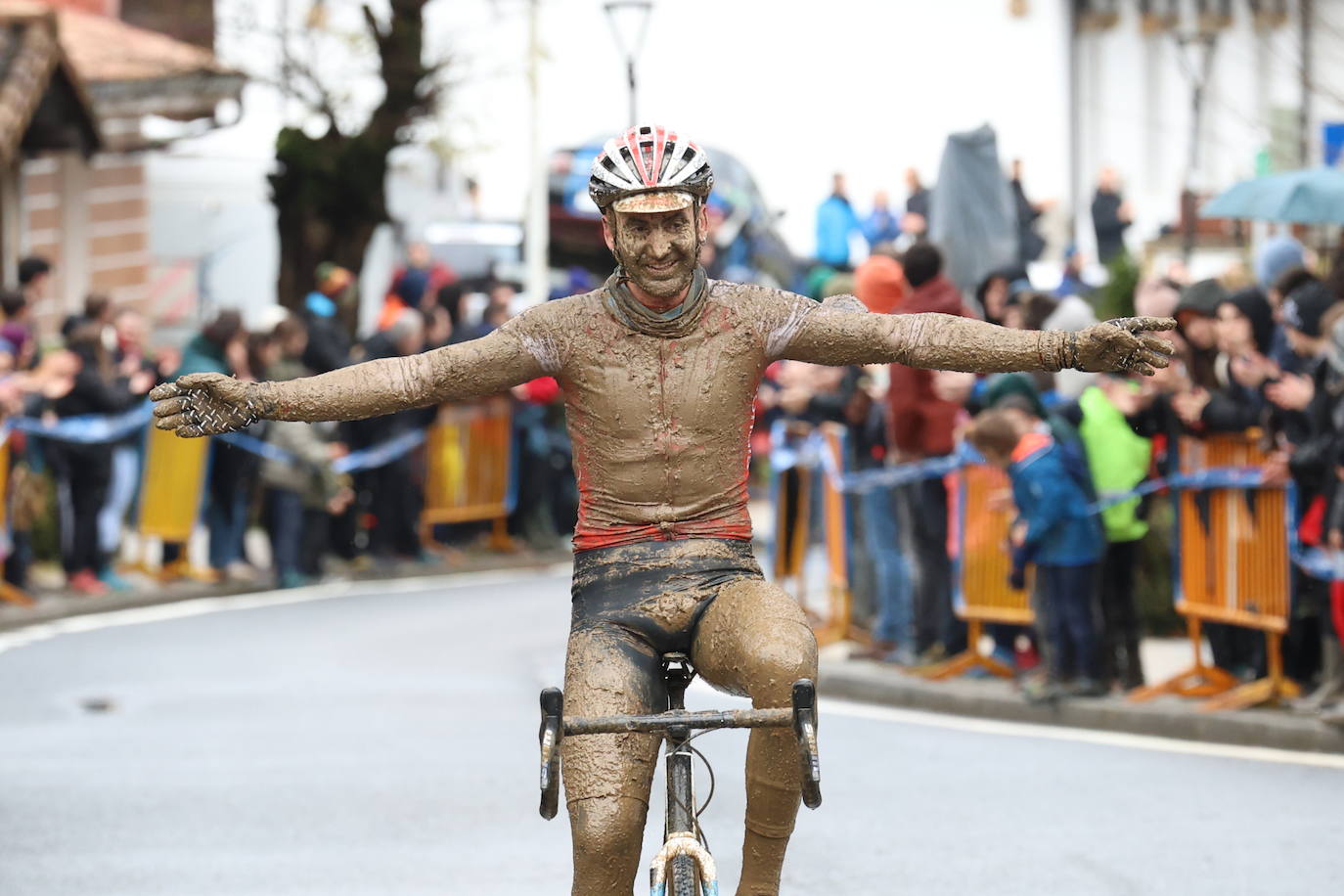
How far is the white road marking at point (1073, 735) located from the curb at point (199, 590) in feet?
19.1

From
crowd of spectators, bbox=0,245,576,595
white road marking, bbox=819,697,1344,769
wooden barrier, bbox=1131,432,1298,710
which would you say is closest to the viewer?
white road marking, bbox=819,697,1344,769

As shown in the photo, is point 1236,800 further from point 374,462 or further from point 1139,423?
point 374,462

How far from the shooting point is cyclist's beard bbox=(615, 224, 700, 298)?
685cm

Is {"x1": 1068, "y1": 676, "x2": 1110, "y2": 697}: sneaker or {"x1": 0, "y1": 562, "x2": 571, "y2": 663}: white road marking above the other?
{"x1": 1068, "y1": 676, "x2": 1110, "y2": 697}: sneaker

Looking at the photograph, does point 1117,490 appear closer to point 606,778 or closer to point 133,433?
point 606,778

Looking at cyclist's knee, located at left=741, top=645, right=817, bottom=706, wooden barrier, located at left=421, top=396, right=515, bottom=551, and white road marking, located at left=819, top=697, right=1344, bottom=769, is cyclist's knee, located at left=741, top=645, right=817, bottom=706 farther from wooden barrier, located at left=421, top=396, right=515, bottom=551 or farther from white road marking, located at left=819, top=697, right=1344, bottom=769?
wooden barrier, located at left=421, top=396, right=515, bottom=551

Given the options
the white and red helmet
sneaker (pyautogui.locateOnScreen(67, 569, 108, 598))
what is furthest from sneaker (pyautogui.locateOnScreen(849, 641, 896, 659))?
the white and red helmet

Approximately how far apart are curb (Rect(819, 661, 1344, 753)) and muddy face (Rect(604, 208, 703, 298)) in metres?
6.04

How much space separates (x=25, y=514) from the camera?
18141 millimetres

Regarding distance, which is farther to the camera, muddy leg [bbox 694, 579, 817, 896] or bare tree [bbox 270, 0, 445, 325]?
bare tree [bbox 270, 0, 445, 325]

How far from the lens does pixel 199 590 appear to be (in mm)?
19984

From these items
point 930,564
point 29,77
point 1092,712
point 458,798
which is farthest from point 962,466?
point 29,77

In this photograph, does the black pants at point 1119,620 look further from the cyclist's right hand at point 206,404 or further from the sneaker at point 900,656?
the cyclist's right hand at point 206,404

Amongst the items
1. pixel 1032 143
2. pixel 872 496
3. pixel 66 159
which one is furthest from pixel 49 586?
pixel 1032 143
